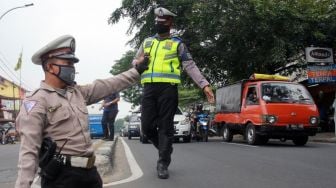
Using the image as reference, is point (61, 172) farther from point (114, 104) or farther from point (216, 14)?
point (216, 14)

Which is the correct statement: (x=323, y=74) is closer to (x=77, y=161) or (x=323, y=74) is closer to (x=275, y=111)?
(x=275, y=111)

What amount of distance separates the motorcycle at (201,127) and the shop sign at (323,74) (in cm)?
475

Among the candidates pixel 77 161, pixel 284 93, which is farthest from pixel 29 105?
pixel 284 93

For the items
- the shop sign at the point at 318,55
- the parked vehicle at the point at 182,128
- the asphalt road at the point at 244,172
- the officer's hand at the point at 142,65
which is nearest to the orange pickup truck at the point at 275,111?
the parked vehicle at the point at 182,128

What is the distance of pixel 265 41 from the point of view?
76.5 ft

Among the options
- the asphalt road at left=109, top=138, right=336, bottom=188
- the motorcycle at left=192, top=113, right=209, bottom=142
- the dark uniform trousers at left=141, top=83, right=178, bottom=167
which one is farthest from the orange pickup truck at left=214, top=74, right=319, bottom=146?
the dark uniform trousers at left=141, top=83, right=178, bottom=167

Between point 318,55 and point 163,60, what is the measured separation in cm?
1652

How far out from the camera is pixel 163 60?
6469mm

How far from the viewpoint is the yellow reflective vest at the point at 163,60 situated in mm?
6473

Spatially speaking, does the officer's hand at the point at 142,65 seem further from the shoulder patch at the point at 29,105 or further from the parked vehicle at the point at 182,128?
the parked vehicle at the point at 182,128

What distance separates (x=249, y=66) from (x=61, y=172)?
22240mm

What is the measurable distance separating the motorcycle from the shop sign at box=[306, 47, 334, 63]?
4.92 meters

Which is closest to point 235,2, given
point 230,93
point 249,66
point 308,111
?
point 249,66

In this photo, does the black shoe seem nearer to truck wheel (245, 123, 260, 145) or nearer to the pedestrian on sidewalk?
the pedestrian on sidewalk
